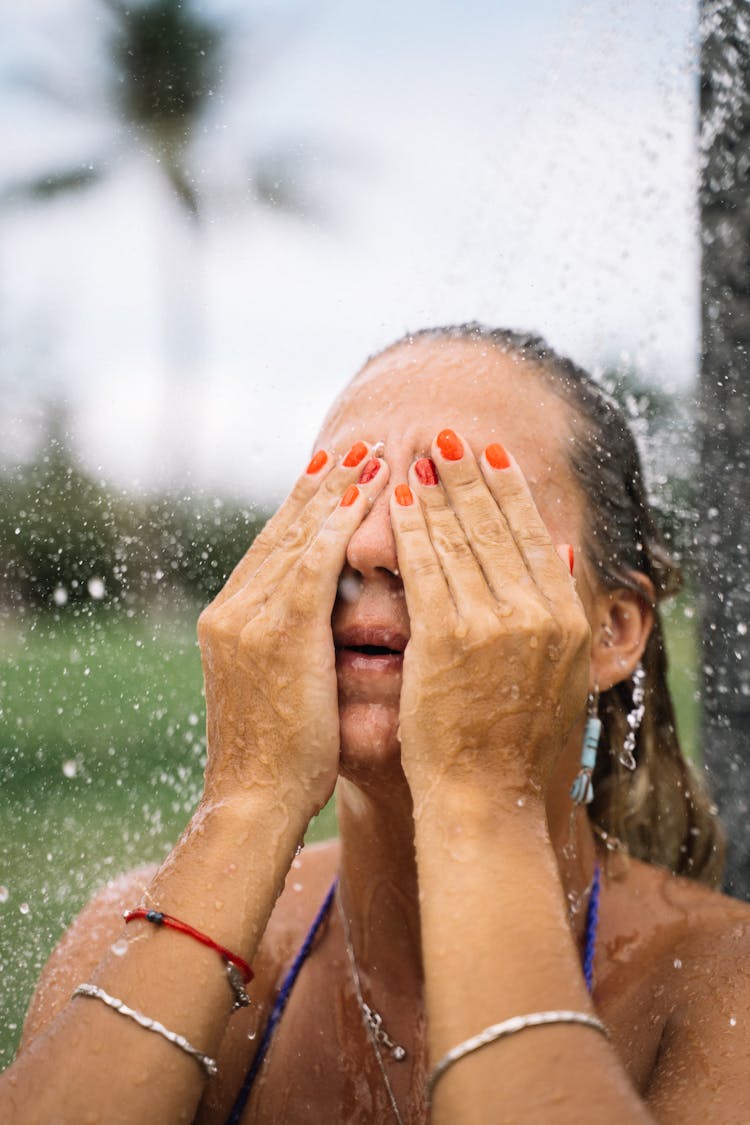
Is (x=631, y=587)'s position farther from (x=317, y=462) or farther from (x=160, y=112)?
(x=160, y=112)

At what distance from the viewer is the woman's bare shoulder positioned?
2443 millimetres

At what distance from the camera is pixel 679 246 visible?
141 inches

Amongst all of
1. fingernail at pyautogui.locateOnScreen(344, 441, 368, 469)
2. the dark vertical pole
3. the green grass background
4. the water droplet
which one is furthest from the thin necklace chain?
the water droplet

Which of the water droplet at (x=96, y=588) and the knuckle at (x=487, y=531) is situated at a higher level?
the knuckle at (x=487, y=531)

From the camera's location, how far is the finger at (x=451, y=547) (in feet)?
6.35

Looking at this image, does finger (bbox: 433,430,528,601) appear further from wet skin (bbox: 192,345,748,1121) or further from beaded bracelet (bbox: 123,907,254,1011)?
beaded bracelet (bbox: 123,907,254,1011)

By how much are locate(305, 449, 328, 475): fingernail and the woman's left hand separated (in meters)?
0.29

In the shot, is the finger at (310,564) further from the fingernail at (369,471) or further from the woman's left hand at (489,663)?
the woman's left hand at (489,663)

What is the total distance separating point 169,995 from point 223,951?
0.35 ft

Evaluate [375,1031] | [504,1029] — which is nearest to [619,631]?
[375,1031]

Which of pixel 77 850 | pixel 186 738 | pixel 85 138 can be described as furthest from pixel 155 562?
pixel 85 138

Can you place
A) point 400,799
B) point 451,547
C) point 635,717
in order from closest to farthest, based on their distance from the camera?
point 451,547 < point 400,799 < point 635,717

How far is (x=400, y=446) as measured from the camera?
7.25 ft

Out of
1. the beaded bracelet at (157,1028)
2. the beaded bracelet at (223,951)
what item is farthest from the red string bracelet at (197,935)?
the beaded bracelet at (157,1028)
